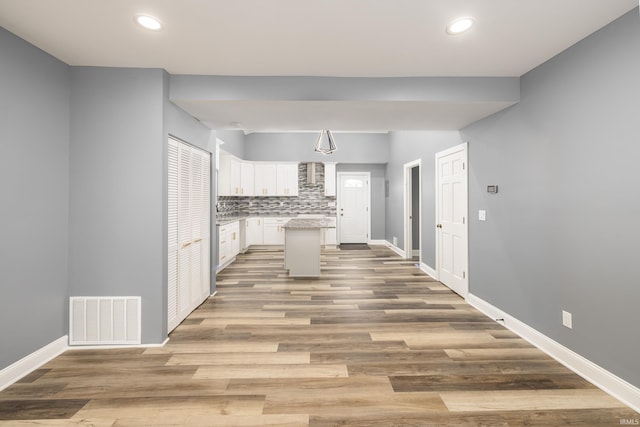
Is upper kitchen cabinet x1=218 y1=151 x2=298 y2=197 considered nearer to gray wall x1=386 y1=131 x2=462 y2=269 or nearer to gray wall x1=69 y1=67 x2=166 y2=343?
gray wall x1=386 y1=131 x2=462 y2=269

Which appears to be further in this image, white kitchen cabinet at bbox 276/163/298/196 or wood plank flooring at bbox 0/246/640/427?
white kitchen cabinet at bbox 276/163/298/196

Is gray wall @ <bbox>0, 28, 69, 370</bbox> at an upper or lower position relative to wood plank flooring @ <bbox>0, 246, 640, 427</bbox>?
upper

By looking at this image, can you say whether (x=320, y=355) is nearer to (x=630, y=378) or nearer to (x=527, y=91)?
A: (x=630, y=378)

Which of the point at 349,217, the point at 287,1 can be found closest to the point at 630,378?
the point at 287,1

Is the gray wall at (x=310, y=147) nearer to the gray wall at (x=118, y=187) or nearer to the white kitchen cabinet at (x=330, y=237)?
the white kitchen cabinet at (x=330, y=237)

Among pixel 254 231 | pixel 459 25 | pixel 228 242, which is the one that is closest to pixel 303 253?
pixel 228 242

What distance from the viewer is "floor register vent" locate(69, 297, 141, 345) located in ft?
9.26

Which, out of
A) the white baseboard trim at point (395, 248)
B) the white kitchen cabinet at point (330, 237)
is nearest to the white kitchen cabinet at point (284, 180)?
the white kitchen cabinet at point (330, 237)

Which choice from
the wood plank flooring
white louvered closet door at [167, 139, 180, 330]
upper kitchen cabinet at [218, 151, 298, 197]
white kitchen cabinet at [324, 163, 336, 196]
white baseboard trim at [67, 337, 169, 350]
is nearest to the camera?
the wood plank flooring

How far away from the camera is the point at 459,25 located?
2.18 metres

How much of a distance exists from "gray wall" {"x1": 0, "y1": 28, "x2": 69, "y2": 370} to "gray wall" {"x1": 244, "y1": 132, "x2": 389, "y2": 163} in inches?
236

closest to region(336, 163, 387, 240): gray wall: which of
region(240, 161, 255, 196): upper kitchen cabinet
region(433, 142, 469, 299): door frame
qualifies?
region(240, 161, 255, 196): upper kitchen cabinet

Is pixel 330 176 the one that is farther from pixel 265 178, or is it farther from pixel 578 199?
pixel 578 199

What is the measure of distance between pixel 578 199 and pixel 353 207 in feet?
22.6
